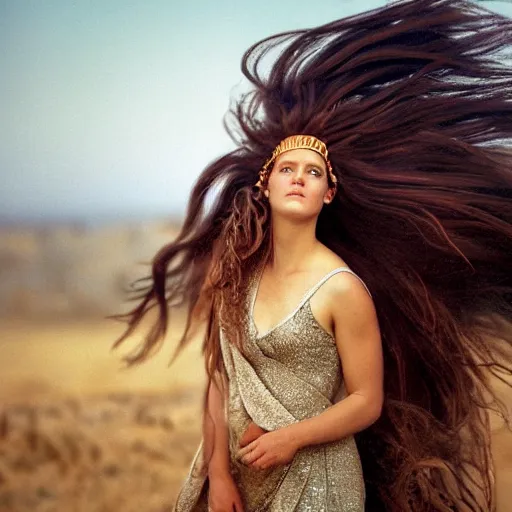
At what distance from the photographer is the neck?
1764 millimetres

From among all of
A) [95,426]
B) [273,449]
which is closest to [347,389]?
[273,449]

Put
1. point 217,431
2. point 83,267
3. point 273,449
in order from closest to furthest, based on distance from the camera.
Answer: point 273,449, point 217,431, point 83,267

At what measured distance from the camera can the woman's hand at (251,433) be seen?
1711 millimetres

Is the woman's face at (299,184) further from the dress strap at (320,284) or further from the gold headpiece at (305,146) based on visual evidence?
the dress strap at (320,284)

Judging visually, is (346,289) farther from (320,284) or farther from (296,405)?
(296,405)

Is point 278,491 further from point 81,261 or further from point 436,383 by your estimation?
point 81,261

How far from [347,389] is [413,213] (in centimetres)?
38

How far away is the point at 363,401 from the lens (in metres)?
1.71

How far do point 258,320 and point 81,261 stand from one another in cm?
42

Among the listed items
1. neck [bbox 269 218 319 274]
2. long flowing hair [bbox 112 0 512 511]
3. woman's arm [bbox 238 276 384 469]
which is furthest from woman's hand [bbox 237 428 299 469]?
neck [bbox 269 218 319 274]

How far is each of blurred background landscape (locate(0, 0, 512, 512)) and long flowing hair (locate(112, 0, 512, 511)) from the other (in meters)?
0.08

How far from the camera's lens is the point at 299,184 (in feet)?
5.69

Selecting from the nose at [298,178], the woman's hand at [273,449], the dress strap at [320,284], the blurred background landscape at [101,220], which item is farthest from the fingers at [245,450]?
the nose at [298,178]

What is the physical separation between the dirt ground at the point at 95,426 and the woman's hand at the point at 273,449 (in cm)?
20
